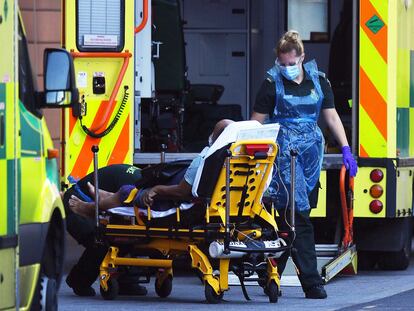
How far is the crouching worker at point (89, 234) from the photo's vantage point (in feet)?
32.7

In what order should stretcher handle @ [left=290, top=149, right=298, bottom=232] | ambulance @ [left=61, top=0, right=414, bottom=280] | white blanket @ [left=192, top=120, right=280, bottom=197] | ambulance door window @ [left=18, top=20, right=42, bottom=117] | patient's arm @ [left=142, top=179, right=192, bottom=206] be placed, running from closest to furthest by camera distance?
ambulance door window @ [left=18, top=20, right=42, bottom=117], white blanket @ [left=192, top=120, right=280, bottom=197], patient's arm @ [left=142, top=179, right=192, bottom=206], stretcher handle @ [left=290, top=149, right=298, bottom=232], ambulance @ [left=61, top=0, right=414, bottom=280]

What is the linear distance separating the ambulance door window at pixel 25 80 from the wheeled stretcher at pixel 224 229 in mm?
2089

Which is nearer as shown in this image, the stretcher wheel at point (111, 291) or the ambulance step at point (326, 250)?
the stretcher wheel at point (111, 291)

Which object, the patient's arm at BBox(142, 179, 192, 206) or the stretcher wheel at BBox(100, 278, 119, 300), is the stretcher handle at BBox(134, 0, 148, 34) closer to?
the patient's arm at BBox(142, 179, 192, 206)

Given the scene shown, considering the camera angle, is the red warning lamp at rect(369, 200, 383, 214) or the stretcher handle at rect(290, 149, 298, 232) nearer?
the stretcher handle at rect(290, 149, 298, 232)

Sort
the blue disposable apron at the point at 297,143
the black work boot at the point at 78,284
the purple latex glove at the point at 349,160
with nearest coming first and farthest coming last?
the blue disposable apron at the point at 297,143, the black work boot at the point at 78,284, the purple latex glove at the point at 349,160

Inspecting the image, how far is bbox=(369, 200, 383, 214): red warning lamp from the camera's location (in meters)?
11.2

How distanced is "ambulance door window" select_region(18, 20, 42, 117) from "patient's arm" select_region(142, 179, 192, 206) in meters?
2.14

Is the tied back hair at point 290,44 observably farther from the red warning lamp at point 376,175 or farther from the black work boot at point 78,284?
the black work boot at point 78,284

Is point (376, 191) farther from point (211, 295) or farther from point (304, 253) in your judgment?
point (211, 295)

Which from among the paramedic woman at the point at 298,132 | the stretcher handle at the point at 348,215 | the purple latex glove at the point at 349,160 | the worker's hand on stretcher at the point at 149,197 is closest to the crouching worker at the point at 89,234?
the worker's hand on stretcher at the point at 149,197

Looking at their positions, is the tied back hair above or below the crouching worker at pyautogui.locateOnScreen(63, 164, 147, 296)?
above

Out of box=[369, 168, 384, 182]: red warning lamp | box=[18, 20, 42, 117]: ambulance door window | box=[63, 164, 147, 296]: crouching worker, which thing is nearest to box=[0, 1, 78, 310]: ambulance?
box=[18, 20, 42, 117]: ambulance door window

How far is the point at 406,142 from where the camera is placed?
11.6 metres
